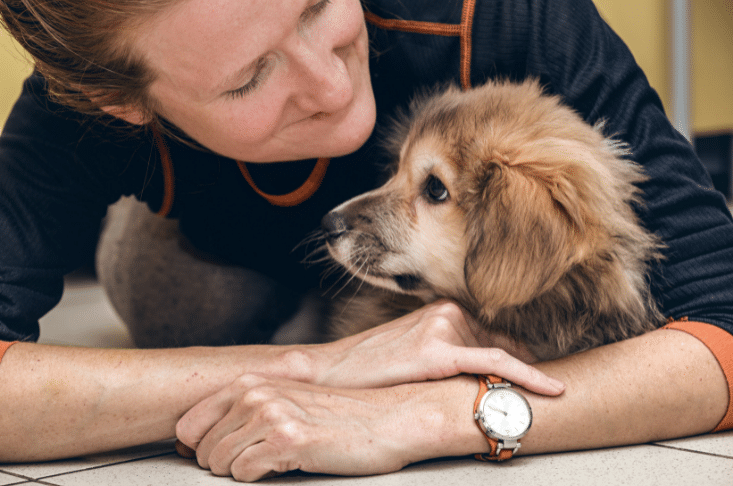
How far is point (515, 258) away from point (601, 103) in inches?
14.7

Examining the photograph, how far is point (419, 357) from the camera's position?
1.04 meters

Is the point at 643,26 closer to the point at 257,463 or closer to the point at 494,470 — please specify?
the point at 494,470

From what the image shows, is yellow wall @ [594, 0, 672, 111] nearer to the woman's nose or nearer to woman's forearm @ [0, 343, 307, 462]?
the woman's nose

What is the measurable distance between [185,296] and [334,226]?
82cm

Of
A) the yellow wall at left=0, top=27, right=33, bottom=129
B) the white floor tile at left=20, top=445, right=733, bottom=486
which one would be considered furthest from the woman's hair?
the yellow wall at left=0, top=27, right=33, bottom=129

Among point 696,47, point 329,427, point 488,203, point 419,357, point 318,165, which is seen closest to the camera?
point 329,427

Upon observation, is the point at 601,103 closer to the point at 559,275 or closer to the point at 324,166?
the point at 559,275

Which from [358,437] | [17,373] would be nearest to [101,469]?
→ [17,373]

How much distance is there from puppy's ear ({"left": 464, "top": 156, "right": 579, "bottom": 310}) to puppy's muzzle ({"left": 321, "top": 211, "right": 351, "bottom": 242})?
0.29m

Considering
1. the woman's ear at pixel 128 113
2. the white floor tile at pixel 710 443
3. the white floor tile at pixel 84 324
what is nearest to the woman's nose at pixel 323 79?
the woman's ear at pixel 128 113

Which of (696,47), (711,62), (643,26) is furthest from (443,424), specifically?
(711,62)

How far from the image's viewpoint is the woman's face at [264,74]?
1030 mm

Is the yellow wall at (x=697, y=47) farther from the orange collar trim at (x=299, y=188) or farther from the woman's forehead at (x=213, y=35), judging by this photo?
the woman's forehead at (x=213, y=35)

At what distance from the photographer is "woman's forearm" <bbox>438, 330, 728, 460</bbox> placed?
1.01 m
